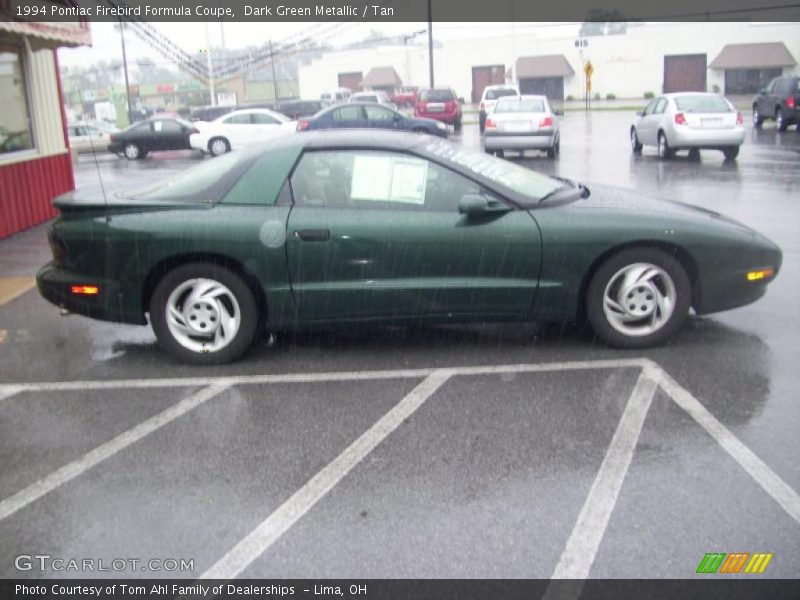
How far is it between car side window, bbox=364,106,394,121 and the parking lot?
17.4 metres

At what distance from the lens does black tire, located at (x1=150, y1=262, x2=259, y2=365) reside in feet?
17.1

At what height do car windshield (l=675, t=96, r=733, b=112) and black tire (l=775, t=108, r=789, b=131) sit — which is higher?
car windshield (l=675, t=96, r=733, b=112)

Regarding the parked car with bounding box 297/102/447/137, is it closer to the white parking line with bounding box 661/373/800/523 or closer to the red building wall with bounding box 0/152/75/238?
the red building wall with bounding box 0/152/75/238

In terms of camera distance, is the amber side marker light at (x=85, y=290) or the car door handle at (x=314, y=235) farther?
the amber side marker light at (x=85, y=290)

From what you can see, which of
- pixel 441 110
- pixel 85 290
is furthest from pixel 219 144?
pixel 85 290

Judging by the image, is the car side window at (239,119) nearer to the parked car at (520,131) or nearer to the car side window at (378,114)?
the car side window at (378,114)

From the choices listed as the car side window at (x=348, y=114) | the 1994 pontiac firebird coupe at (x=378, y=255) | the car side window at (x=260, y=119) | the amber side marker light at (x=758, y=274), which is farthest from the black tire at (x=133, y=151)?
the amber side marker light at (x=758, y=274)

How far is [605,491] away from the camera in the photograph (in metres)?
3.52

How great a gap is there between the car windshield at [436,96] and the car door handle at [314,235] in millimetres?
29017

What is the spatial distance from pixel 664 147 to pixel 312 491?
627 inches

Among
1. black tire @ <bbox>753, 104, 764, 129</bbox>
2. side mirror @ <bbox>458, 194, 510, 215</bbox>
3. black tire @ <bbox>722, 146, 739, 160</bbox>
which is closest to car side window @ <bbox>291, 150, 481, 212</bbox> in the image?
side mirror @ <bbox>458, 194, 510, 215</bbox>

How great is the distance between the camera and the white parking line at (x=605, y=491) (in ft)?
9.87

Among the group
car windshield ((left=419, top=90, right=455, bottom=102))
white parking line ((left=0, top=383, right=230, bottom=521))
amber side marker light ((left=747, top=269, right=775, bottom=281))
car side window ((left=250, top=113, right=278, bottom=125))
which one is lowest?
white parking line ((left=0, top=383, right=230, bottom=521))

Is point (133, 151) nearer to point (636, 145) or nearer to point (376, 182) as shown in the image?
point (636, 145)
